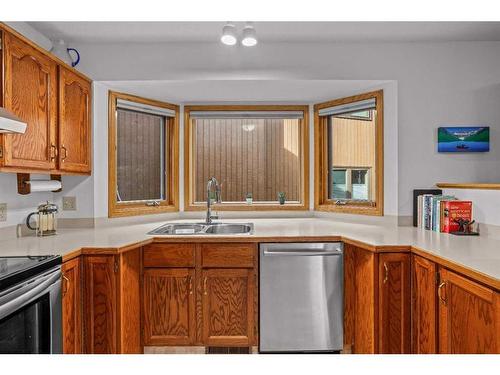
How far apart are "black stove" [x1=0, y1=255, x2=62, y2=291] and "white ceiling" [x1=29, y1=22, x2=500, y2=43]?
1582mm

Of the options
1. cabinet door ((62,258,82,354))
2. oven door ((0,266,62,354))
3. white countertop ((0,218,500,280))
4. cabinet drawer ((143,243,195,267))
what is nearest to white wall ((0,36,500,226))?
white countertop ((0,218,500,280))

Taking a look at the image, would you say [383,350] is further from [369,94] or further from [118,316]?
[369,94]

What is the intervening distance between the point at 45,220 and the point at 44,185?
228mm

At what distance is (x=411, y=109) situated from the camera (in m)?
2.76

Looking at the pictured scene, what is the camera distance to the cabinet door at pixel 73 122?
2254mm

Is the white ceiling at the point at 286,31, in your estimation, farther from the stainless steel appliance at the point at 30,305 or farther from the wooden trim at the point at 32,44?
the stainless steel appliance at the point at 30,305

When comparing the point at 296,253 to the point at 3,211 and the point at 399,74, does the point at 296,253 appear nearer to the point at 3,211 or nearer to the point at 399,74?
the point at 399,74

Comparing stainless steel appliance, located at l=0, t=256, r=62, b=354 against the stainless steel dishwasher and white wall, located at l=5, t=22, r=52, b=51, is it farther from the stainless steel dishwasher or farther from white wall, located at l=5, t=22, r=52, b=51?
white wall, located at l=5, t=22, r=52, b=51

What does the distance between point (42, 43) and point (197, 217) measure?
5.84ft

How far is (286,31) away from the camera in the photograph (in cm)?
256

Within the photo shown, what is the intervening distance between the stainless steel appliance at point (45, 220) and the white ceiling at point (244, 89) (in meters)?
1.03

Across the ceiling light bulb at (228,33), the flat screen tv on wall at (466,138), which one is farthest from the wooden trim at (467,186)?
the ceiling light bulb at (228,33)

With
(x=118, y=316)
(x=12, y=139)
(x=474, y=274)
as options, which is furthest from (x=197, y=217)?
(x=474, y=274)

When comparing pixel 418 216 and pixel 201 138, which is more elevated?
pixel 201 138
